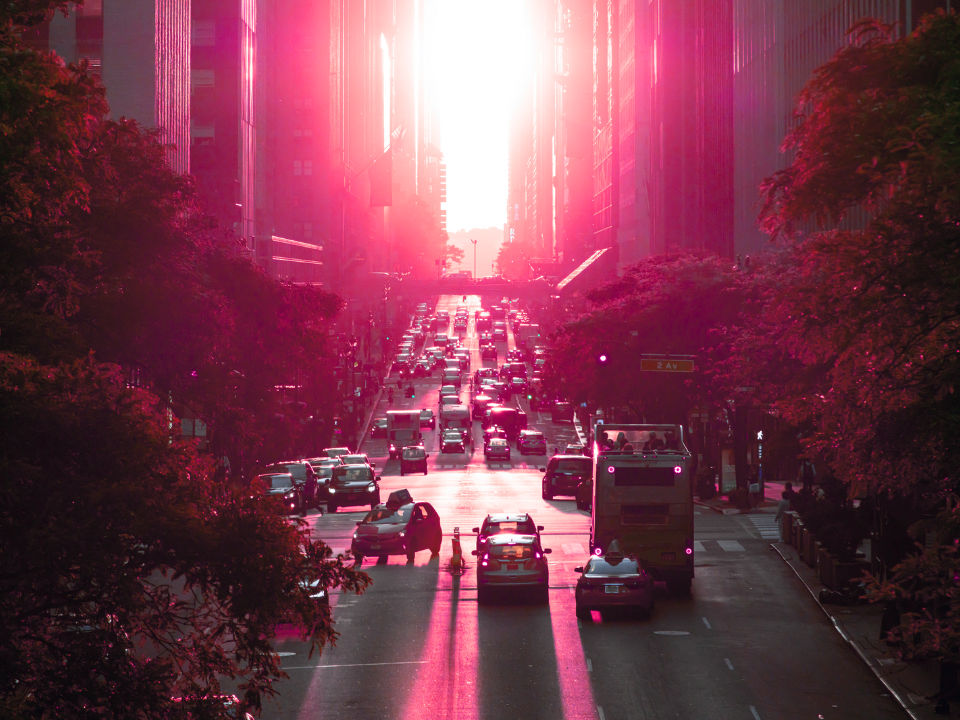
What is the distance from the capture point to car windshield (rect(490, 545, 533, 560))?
31.1 meters

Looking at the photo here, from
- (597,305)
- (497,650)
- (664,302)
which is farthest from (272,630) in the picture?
(597,305)

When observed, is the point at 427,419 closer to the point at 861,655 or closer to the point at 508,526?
the point at 508,526

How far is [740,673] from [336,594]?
13.8 m

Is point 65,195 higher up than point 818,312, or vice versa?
point 65,195

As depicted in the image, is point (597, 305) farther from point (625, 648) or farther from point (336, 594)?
point (625, 648)

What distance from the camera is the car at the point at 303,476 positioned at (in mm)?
51131

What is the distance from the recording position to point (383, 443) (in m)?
103

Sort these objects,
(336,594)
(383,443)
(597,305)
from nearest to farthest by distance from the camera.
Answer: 1. (336,594)
2. (597,305)
3. (383,443)

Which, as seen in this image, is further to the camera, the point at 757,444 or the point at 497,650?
the point at 757,444

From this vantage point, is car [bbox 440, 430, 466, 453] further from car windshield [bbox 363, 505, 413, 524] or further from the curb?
the curb

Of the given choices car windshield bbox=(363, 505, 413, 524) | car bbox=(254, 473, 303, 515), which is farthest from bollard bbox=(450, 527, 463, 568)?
car bbox=(254, 473, 303, 515)

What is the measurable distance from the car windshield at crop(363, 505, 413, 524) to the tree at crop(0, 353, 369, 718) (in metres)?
28.3

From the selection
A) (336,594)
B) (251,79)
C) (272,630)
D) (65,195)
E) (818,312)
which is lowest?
(336,594)

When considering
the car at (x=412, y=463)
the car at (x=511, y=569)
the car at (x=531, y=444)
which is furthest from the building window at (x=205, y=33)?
the car at (x=511, y=569)
